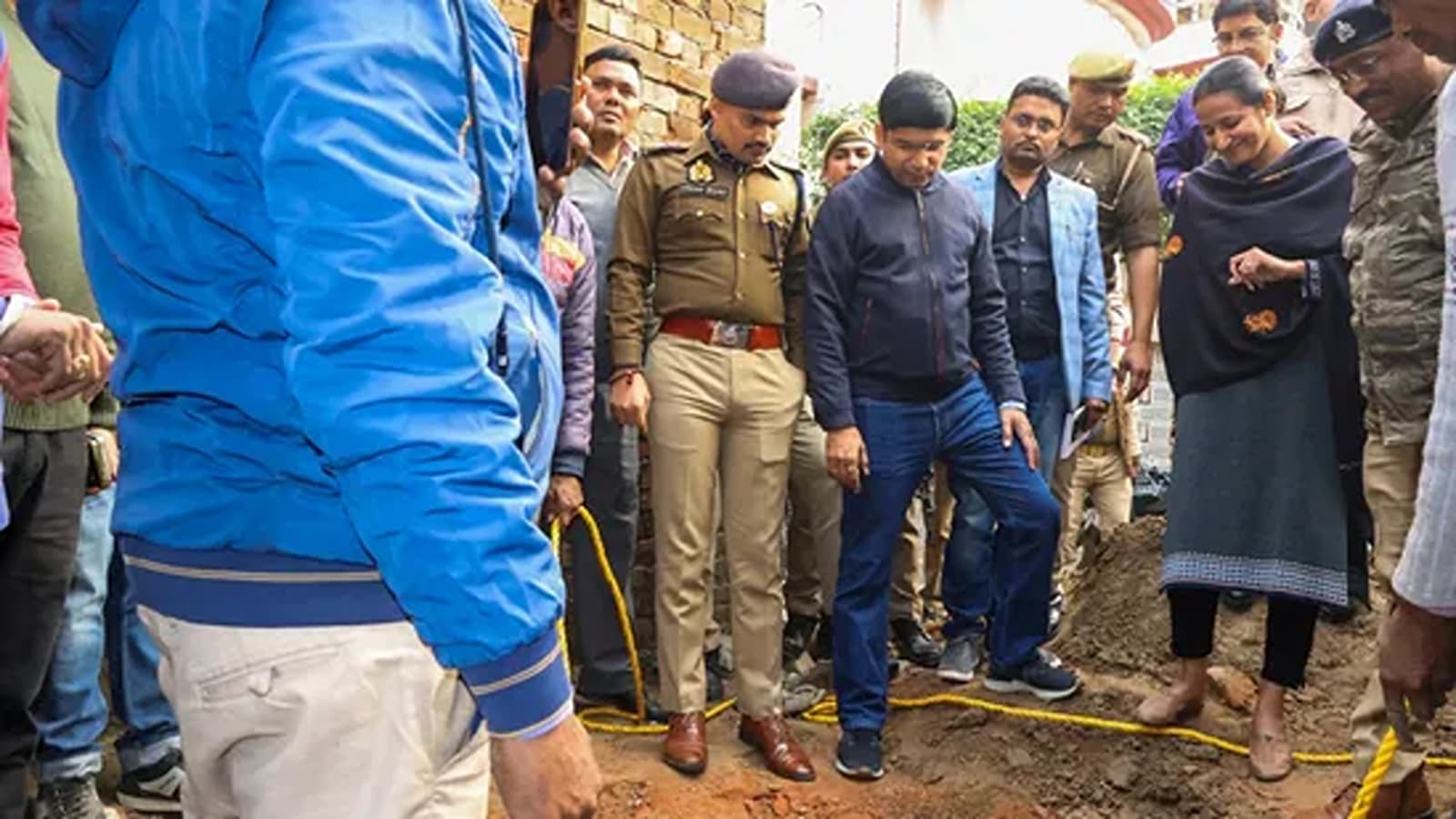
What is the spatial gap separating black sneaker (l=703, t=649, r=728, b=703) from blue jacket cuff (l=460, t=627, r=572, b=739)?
3342 millimetres

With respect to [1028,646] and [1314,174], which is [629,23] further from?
[1028,646]

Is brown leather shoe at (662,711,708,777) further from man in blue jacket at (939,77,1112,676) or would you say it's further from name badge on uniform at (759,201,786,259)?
name badge on uniform at (759,201,786,259)

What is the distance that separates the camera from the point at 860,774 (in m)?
3.92

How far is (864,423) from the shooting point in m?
Result: 4.00

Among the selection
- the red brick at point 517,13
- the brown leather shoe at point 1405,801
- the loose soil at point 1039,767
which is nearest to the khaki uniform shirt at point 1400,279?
the brown leather shoe at point 1405,801

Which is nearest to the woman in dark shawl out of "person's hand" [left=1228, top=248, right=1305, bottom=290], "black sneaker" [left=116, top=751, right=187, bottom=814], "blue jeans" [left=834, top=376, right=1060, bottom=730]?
"person's hand" [left=1228, top=248, right=1305, bottom=290]

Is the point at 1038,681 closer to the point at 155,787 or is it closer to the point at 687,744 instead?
the point at 687,744

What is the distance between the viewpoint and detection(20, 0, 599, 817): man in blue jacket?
1.13 m

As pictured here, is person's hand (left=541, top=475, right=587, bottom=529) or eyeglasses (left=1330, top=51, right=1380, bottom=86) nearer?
eyeglasses (left=1330, top=51, right=1380, bottom=86)

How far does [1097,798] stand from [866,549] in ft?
3.54

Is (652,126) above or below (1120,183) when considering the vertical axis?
above

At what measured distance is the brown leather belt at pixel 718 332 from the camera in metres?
4.02

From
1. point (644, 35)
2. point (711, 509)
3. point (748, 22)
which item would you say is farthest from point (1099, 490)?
point (644, 35)

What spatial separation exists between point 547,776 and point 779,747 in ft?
9.22
